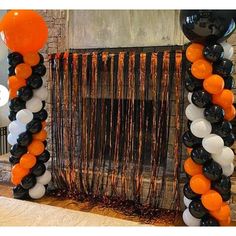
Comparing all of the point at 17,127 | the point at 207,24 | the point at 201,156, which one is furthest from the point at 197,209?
the point at 17,127

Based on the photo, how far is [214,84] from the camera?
2.04 meters

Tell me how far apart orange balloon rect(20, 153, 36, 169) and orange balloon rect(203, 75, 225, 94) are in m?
1.80

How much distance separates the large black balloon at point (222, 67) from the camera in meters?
2.07

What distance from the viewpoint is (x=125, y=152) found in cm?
292

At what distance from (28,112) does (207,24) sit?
1766 millimetres

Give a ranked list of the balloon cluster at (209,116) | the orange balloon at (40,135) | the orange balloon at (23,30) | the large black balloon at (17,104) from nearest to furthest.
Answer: the balloon cluster at (209,116)
the orange balloon at (23,30)
the large black balloon at (17,104)
the orange balloon at (40,135)

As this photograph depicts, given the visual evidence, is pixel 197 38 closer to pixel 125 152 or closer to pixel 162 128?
pixel 162 128

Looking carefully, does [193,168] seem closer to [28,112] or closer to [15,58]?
[28,112]

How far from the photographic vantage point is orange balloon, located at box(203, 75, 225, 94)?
204 centimetres

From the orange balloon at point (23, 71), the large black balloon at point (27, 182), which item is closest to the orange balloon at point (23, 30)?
the orange balloon at point (23, 71)

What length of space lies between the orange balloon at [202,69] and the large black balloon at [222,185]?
78 centimetres

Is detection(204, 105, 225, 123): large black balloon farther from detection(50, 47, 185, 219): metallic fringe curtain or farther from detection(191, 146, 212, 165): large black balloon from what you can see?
detection(50, 47, 185, 219): metallic fringe curtain

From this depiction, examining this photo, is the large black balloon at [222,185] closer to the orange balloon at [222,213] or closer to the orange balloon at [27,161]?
the orange balloon at [222,213]

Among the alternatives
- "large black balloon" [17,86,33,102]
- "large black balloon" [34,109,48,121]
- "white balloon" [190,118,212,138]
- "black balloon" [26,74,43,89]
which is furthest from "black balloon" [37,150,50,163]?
"white balloon" [190,118,212,138]
